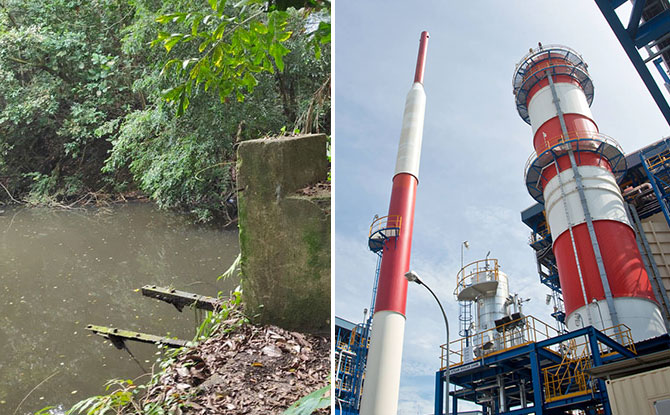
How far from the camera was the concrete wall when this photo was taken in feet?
13.5

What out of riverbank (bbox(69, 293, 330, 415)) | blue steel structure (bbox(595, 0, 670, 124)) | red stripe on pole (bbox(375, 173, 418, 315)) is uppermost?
blue steel structure (bbox(595, 0, 670, 124))

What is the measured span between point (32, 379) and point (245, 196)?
3.81m

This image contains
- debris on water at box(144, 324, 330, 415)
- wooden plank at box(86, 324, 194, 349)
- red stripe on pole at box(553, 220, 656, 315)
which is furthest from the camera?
red stripe on pole at box(553, 220, 656, 315)

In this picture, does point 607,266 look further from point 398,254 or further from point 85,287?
point 85,287

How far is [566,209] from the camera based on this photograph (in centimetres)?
1288

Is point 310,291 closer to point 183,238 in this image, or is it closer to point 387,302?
point 387,302

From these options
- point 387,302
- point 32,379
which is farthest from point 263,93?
point 32,379

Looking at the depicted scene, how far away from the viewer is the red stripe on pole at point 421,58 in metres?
16.3

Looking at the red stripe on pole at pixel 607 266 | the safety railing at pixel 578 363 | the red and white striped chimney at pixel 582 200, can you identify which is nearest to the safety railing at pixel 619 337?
the safety railing at pixel 578 363

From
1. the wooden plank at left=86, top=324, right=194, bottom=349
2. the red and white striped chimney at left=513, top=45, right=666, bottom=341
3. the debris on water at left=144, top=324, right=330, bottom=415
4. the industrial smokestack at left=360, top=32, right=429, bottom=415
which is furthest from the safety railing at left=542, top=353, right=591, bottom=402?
the wooden plank at left=86, top=324, right=194, bottom=349

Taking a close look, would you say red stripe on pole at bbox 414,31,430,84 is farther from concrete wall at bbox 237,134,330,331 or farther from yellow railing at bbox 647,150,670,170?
concrete wall at bbox 237,134,330,331

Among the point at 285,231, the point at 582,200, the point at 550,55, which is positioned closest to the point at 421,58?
the point at 550,55

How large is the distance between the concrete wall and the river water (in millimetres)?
2648

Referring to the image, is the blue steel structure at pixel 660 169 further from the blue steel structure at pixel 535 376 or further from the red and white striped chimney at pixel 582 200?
the blue steel structure at pixel 535 376
